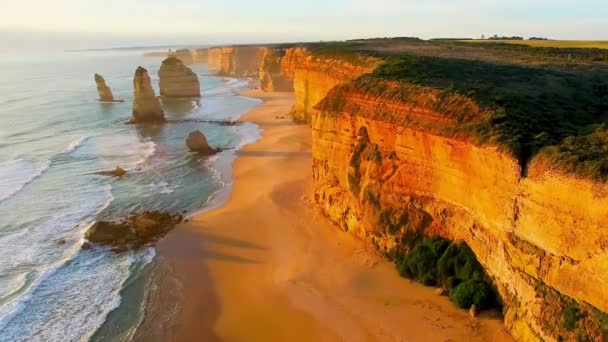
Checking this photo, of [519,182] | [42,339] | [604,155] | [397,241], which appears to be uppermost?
[604,155]

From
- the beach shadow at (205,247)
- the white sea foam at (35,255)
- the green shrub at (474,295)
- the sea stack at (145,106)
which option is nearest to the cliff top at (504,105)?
the green shrub at (474,295)

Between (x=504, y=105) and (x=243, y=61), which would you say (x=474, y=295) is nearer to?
(x=504, y=105)

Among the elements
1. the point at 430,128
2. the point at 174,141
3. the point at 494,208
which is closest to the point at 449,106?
the point at 430,128

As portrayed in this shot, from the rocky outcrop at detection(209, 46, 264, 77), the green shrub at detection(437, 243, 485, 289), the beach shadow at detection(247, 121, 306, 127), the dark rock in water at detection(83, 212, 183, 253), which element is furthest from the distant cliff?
the rocky outcrop at detection(209, 46, 264, 77)

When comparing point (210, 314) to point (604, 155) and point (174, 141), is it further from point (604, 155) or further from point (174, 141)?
point (174, 141)

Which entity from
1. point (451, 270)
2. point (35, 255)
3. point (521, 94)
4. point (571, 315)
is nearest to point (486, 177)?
point (451, 270)

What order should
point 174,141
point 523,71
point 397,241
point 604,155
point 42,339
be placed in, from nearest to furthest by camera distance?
point 604,155
point 42,339
point 397,241
point 523,71
point 174,141
